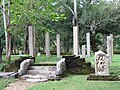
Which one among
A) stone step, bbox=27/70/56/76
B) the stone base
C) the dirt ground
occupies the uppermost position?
stone step, bbox=27/70/56/76

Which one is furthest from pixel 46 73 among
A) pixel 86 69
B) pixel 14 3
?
pixel 14 3

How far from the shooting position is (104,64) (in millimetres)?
11016

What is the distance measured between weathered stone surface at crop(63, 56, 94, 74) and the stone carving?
1.53m

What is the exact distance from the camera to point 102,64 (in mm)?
11055

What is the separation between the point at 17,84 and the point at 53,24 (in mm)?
23580

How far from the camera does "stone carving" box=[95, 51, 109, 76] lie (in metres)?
10.9

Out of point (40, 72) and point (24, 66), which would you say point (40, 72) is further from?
point (24, 66)

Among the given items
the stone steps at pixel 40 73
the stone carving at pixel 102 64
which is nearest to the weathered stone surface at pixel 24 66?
the stone steps at pixel 40 73

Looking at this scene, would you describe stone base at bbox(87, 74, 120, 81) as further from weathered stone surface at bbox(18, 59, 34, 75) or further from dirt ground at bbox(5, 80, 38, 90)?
weathered stone surface at bbox(18, 59, 34, 75)

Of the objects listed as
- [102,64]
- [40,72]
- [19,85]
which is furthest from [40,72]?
[102,64]

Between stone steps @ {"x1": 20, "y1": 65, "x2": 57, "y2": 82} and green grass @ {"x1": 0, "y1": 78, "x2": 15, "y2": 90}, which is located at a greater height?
stone steps @ {"x1": 20, "y1": 65, "x2": 57, "y2": 82}

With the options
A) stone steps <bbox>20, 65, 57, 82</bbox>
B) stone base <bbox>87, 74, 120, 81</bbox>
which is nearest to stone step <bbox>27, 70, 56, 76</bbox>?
stone steps <bbox>20, 65, 57, 82</bbox>

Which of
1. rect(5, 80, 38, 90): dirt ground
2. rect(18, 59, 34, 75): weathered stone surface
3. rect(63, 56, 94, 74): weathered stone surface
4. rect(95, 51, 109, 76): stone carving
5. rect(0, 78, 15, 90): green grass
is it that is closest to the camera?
rect(5, 80, 38, 90): dirt ground

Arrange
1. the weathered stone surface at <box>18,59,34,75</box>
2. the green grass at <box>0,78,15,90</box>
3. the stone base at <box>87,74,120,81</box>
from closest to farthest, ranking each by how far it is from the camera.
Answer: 1. the green grass at <box>0,78,15,90</box>
2. the stone base at <box>87,74,120,81</box>
3. the weathered stone surface at <box>18,59,34,75</box>
